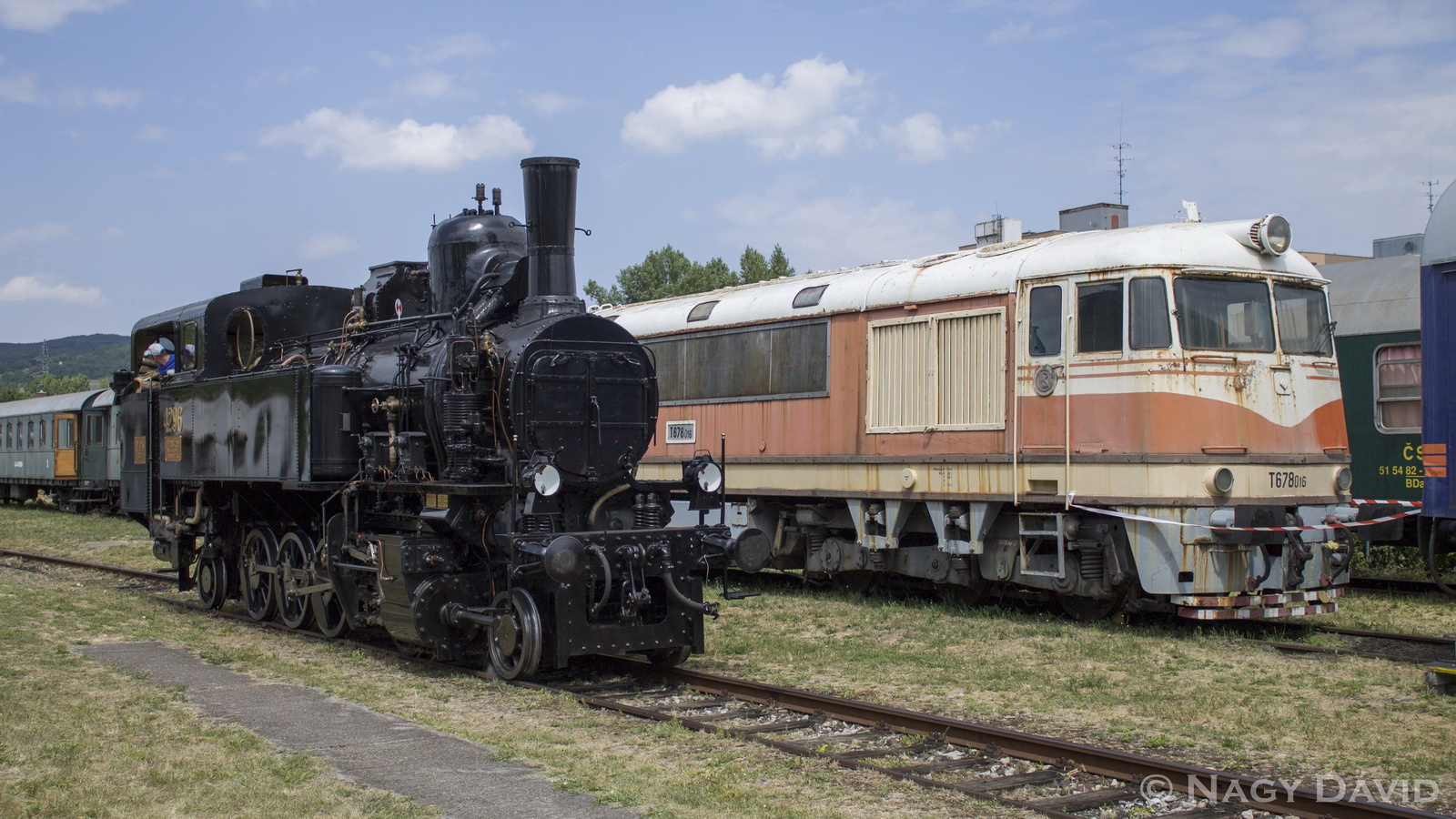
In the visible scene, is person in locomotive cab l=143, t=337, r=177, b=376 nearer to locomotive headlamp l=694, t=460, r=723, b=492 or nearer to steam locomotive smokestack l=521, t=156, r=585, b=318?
steam locomotive smokestack l=521, t=156, r=585, b=318

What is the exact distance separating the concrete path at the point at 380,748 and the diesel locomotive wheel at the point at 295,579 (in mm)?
1914

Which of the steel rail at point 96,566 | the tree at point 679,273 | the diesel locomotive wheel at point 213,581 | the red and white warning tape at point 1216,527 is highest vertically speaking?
the tree at point 679,273

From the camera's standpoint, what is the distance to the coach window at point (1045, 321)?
40.0ft

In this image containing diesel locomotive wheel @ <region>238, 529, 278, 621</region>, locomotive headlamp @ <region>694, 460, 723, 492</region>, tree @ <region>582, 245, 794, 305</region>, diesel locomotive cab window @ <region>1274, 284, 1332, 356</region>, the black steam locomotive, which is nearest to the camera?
the black steam locomotive

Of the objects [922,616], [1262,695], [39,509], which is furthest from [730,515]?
[39,509]

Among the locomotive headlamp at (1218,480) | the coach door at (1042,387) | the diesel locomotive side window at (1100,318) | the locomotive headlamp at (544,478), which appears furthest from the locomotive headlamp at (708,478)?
the locomotive headlamp at (1218,480)

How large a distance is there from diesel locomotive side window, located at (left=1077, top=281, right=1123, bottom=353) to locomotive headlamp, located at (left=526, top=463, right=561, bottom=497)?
5455mm

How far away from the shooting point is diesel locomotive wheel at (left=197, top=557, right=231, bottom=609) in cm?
1420

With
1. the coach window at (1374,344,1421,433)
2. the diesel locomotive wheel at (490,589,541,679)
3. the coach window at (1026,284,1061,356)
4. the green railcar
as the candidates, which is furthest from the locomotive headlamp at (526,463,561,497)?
the coach window at (1374,344,1421,433)

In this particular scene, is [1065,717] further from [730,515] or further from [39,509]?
[39,509]

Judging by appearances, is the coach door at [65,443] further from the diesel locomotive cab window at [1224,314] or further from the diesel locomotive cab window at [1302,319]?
the diesel locomotive cab window at [1302,319]

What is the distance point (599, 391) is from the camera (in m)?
10.1

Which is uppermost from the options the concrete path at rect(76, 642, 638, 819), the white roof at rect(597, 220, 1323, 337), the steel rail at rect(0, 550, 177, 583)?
the white roof at rect(597, 220, 1323, 337)

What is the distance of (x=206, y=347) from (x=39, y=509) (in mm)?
27315
